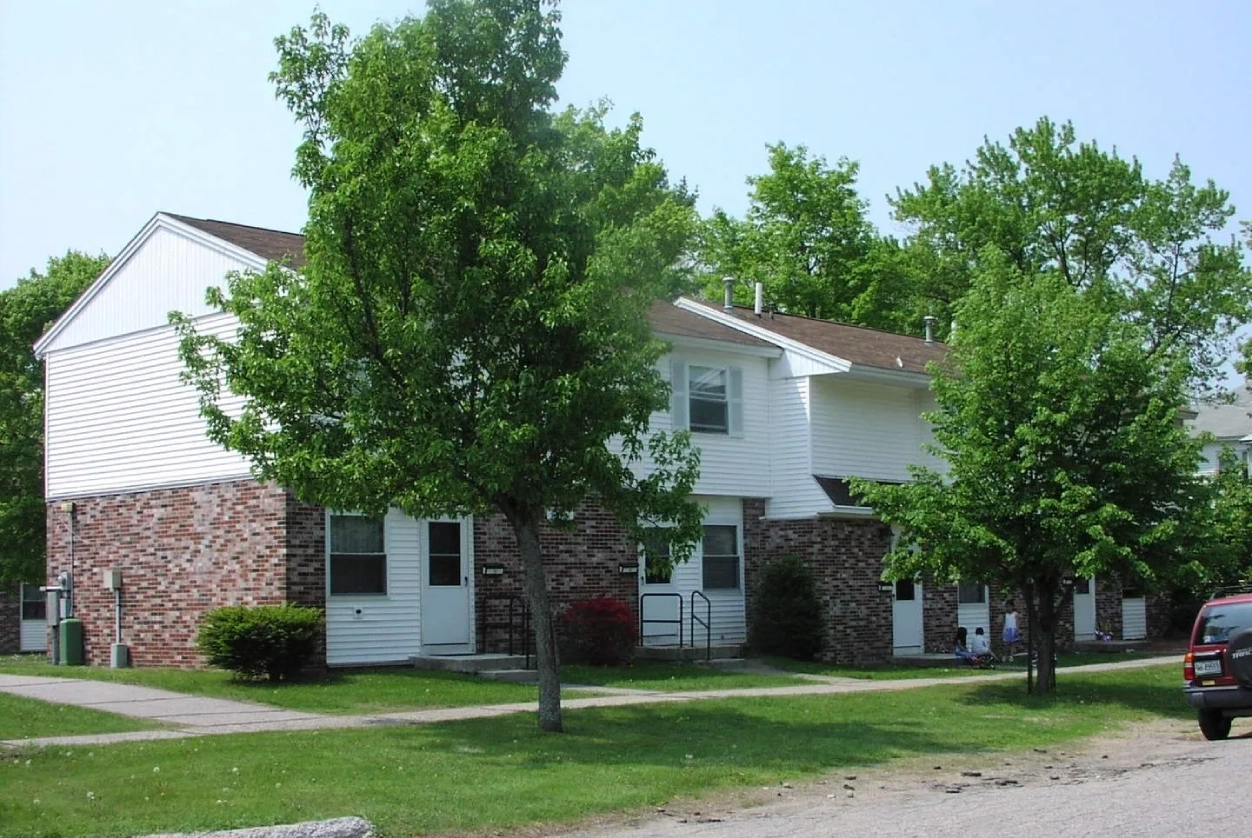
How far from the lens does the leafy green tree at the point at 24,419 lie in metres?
34.8

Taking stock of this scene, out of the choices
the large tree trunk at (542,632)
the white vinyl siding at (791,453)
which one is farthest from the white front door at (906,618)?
the large tree trunk at (542,632)

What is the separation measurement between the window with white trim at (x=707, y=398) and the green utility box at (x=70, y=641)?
34.8ft

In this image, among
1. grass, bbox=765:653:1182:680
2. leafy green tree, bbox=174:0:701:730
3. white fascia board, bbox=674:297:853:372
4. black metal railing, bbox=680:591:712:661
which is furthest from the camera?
white fascia board, bbox=674:297:853:372

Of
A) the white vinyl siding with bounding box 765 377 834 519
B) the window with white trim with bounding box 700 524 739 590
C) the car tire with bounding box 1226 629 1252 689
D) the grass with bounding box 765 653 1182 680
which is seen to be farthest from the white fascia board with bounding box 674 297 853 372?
the car tire with bounding box 1226 629 1252 689

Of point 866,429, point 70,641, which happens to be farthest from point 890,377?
point 70,641

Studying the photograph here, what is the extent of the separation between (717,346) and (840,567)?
15.5 ft

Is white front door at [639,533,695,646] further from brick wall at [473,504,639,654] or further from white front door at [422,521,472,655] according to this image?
white front door at [422,521,472,655]

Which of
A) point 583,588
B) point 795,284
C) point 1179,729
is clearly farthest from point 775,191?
point 1179,729

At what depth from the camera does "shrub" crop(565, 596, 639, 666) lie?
24.0m

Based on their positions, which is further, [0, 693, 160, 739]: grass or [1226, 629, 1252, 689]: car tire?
[1226, 629, 1252, 689]: car tire

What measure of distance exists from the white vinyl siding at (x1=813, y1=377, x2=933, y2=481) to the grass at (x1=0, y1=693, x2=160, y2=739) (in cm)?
1482

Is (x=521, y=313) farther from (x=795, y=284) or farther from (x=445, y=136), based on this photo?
(x=795, y=284)

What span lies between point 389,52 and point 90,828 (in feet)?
26.4

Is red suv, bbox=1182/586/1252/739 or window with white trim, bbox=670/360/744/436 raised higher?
window with white trim, bbox=670/360/744/436
